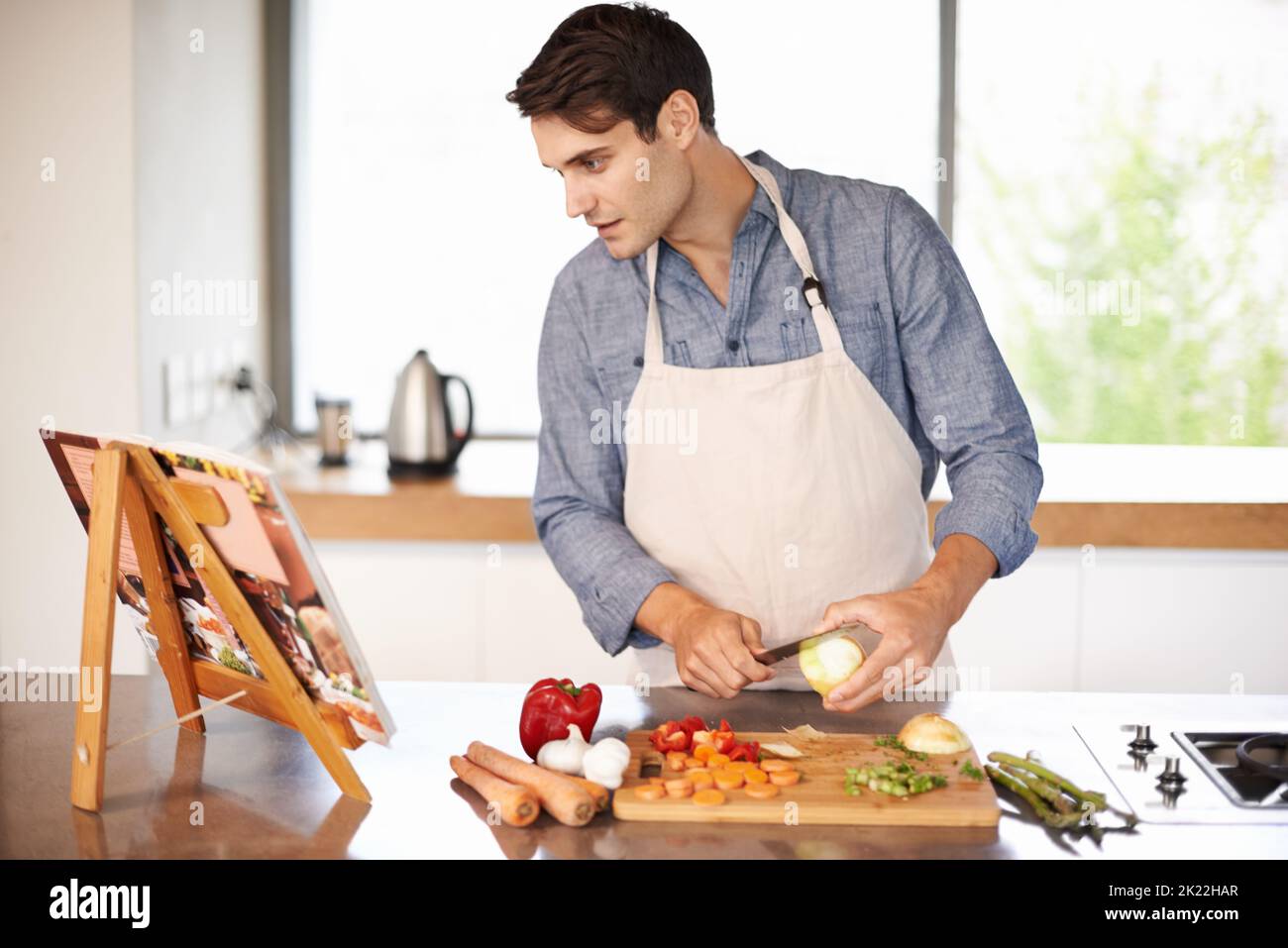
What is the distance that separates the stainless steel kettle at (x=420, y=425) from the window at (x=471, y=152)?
47cm

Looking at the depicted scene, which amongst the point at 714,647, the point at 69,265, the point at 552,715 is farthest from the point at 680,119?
the point at 69,265

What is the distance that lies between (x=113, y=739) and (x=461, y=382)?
1.64 meters

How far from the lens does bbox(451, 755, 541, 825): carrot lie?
4.48ft

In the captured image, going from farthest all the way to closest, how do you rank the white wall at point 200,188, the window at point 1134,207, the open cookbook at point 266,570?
the window at point 1134,207 < the white wall at point 200,188 < the open cookbook at point 266,570

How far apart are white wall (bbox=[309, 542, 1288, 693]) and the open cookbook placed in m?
1.43

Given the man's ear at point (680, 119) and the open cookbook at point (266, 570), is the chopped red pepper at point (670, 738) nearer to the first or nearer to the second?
the open cookbook at point (266, 570)

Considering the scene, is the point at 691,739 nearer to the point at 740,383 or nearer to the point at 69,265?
the point at 740,383

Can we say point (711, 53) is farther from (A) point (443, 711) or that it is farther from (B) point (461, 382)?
(A) point (443, 711)

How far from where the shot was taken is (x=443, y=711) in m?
1.74

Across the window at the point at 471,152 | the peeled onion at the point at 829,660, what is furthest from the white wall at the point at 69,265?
the peeled onion at the point at 829,660

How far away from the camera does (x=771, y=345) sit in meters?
1.99

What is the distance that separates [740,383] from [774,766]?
0.68m

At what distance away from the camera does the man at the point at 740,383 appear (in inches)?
73.8
